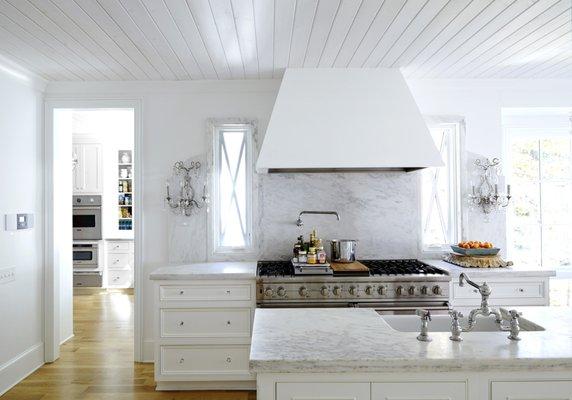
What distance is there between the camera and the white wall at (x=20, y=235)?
3232 millimetres

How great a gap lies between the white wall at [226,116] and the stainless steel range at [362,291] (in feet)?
2.28

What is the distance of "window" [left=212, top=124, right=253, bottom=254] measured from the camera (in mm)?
3828

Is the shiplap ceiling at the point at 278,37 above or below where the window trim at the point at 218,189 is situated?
above

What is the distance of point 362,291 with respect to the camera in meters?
3.09

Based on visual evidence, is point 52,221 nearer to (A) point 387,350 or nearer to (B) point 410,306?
(B) point 410,306

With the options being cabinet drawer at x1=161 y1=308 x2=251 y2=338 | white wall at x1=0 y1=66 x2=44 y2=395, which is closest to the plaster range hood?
cabinet drawer at x1=161 y1=308 x2=251 y2=338

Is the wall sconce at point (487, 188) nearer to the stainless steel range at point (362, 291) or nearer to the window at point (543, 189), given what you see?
the window at point (543, 189)

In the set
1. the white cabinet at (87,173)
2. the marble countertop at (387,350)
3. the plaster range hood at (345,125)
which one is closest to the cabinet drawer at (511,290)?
the plaster range hood at (345,125)

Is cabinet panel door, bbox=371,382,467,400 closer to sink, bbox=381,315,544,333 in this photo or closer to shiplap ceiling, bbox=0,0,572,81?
sink, bbox=381,315,544,333

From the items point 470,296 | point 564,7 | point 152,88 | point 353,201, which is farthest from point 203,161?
point 564,7

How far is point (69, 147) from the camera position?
4184mm

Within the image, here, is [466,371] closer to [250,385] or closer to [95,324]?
[250,385]

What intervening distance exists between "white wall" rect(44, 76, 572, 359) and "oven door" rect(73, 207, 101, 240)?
325 centimetres

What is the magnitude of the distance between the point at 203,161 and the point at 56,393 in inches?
85.5
